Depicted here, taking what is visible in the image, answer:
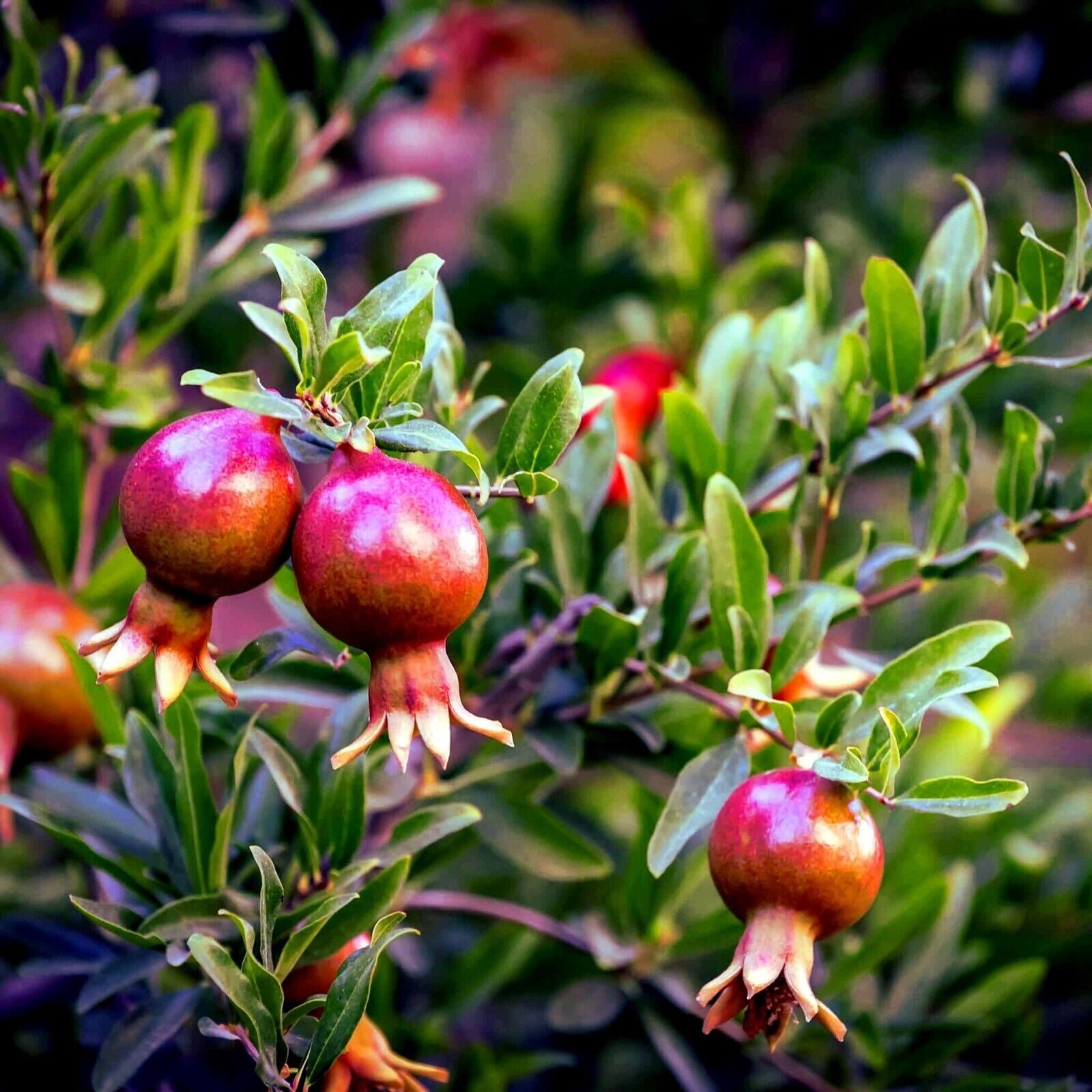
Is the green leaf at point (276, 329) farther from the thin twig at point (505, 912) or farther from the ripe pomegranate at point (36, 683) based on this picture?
the thin twig at point (505, 912)

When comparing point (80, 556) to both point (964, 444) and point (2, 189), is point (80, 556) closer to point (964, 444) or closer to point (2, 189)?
point (2, 189)

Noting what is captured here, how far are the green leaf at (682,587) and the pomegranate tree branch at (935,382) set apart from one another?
0.10 meters

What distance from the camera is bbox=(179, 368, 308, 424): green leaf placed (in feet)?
1.71

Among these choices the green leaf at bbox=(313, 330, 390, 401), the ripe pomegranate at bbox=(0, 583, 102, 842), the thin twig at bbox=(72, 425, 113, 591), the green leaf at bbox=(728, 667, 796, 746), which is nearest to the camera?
the green leaf at bbox=(313, 330, 390, 401)

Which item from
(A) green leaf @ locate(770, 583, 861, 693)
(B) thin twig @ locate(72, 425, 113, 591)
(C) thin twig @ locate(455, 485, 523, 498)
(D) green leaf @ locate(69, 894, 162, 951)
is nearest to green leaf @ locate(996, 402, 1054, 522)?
(A) green leaf @ locate(770, 583, 861, 693)

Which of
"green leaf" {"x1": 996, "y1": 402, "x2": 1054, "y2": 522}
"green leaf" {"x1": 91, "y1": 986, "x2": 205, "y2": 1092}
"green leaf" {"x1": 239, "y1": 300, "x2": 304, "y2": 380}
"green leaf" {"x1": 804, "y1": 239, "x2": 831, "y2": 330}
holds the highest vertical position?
"green leaf" {"x1": 239, "y1": 300, "x2": 304, "y2": 380}

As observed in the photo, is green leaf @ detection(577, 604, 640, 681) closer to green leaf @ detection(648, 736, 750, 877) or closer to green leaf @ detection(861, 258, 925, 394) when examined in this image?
green leaf @ detection(648, 736, 750, 877)

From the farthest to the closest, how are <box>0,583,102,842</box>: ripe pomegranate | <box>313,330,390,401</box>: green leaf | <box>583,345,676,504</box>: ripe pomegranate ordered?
1. <box>583,345,676,504</box>: ripe pomegranate
2. <box>0,583,102,842</box>: ripe pomegranate
3. <box>313,330,390,401</box>: green leaf

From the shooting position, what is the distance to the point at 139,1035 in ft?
2.33

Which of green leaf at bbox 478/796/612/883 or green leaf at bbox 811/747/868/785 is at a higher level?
green leaf at bbox 811/747/868/785

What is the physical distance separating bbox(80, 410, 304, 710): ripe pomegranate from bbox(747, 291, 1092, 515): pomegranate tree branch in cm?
37

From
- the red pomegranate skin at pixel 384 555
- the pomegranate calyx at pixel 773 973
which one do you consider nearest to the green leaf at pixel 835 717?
the pomegranate calyx at pixel 773 973

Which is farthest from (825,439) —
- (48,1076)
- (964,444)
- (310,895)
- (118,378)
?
(48,1076)

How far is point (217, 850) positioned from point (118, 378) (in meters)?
0.43
